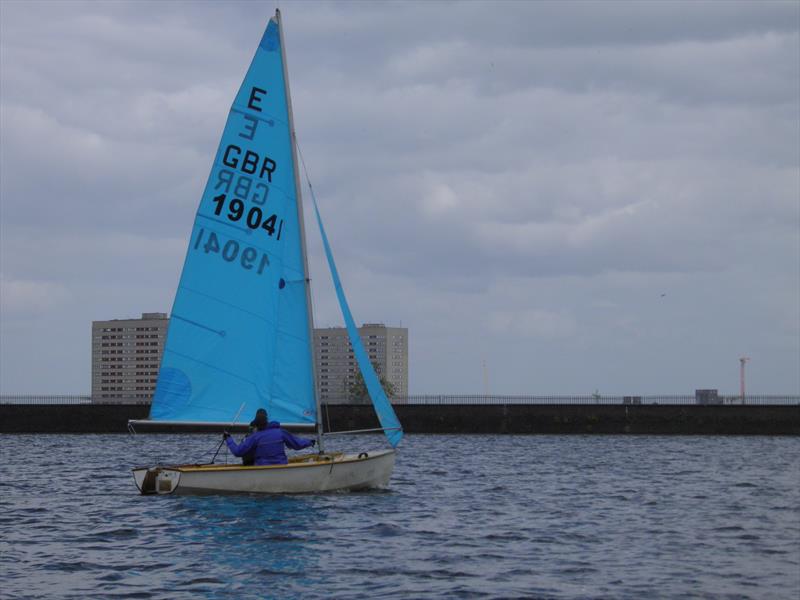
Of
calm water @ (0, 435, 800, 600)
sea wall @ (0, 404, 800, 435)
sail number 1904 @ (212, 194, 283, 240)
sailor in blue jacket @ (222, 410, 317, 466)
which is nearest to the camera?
calm water @ (0, 435, 800, 600)

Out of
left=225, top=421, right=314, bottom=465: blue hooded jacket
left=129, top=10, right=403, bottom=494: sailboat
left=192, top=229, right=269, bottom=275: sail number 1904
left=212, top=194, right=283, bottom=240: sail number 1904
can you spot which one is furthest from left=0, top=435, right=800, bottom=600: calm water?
left=212, top=194, right=283, bottom=240: sail number 1904

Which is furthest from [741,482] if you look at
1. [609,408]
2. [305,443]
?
[609,408]

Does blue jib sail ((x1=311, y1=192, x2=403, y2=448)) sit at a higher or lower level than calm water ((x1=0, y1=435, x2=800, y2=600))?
higher

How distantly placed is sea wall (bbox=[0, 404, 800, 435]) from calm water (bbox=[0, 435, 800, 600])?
1746 inches

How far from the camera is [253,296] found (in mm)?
32844

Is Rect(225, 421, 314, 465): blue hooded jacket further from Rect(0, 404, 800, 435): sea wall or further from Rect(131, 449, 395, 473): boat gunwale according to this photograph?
Rect(0, 404, 800, 435): sea wall

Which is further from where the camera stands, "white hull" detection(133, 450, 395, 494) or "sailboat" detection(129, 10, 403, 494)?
"sailboat" detection(129, 10, 403, 494)

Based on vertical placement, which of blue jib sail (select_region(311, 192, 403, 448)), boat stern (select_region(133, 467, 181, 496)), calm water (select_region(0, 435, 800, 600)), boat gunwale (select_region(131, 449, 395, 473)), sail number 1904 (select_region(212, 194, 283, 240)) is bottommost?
calm water (select_region(0, 435, 800, 600))

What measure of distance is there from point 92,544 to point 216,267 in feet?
34.4

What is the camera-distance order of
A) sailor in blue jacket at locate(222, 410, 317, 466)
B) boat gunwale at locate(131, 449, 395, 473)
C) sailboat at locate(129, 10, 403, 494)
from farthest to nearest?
sailboat at locate(129, 10, 403, 494) → sailor in blue jacket at locate(222, 410, 317, 466) → boat gunwale at locate(131, 449, 395, 473)

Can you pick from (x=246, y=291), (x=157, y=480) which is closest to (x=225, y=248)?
(x=246, y=291)

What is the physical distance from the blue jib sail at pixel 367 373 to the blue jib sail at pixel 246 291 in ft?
3.52

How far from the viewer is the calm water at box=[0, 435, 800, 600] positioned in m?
19.2

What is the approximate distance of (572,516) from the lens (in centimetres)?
2845
